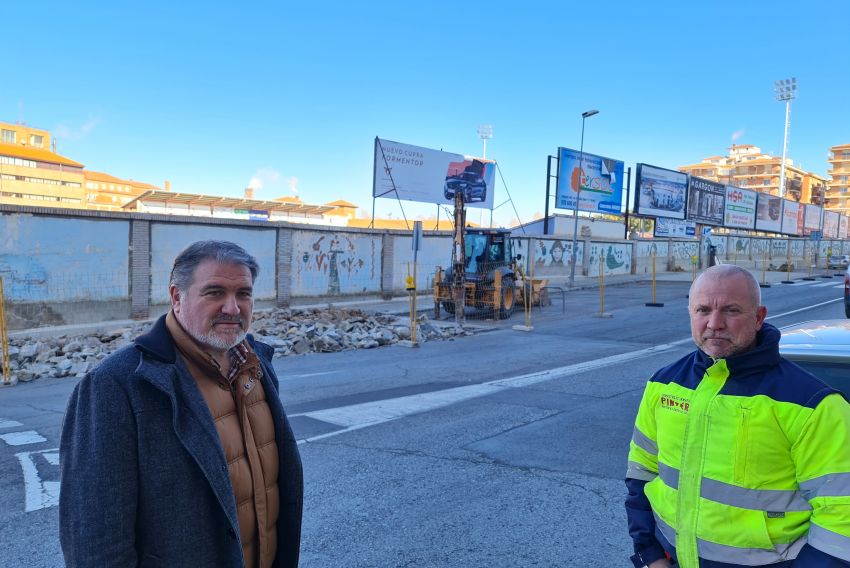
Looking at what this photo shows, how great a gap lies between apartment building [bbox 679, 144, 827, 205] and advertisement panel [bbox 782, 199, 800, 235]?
4909cm

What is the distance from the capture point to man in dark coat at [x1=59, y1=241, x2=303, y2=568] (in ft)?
Result: 5.61

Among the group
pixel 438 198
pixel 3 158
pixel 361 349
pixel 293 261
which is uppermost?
pixel 3 158

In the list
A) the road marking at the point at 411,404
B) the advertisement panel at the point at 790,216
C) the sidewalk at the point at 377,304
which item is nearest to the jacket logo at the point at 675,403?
the road marking at the point at 411,404

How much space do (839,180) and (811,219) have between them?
70951mm

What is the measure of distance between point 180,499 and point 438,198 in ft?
109

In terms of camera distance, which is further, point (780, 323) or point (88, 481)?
point (780, 323)

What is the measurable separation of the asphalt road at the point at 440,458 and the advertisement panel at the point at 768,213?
63.3 m

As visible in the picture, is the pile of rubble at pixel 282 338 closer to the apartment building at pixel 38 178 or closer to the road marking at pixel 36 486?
the road marking at pixel 36 486

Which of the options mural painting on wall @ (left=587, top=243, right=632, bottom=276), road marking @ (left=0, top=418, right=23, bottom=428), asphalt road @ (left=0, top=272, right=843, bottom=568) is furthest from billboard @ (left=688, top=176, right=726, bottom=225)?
road marking @ (left=0, top=418, right=23, bottom=428)

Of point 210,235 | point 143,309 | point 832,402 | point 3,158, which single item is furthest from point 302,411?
point 3,158

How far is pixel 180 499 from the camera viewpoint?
180 cm

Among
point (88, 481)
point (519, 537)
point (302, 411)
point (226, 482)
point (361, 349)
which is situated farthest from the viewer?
point (361, 349)

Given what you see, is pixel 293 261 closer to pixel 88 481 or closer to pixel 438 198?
pixel 438 198

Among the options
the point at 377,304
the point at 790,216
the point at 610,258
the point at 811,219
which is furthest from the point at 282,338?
the point at 811,219
